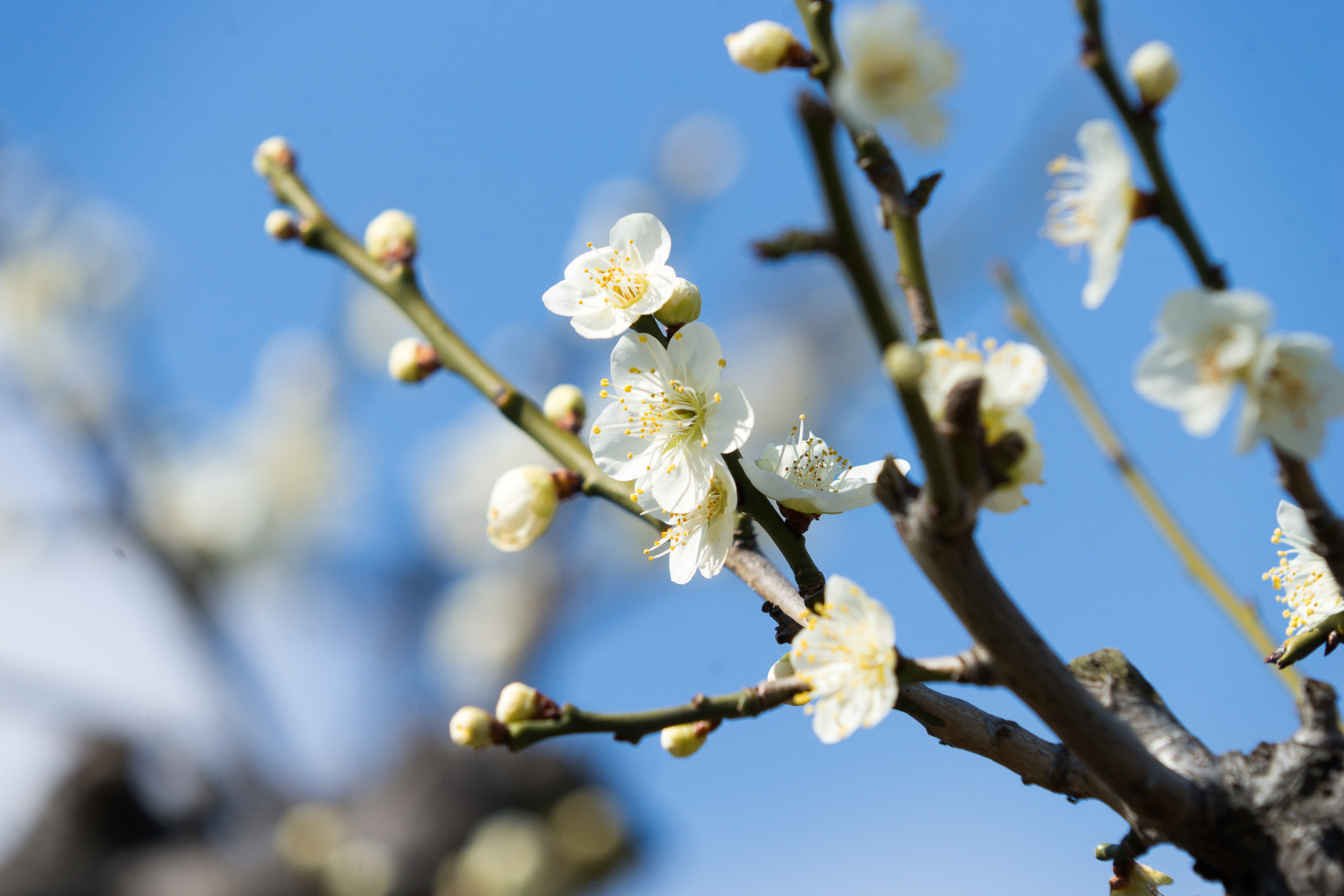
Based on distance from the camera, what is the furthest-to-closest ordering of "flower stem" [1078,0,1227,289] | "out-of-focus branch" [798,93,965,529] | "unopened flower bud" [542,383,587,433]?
"unopened flower bud" [542,383,587,433]
"flower stem" [1078,0,1227,289]
"out-of-focus branch" [798,93,965,529]

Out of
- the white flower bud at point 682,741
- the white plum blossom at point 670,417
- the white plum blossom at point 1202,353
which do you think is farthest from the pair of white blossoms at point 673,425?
the white plum blossom at point 1202,353

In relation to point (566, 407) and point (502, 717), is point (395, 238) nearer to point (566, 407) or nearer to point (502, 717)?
point (566, 407)

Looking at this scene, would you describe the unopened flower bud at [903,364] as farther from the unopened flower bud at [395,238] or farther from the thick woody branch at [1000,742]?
the unopened flower bud at [395,238]

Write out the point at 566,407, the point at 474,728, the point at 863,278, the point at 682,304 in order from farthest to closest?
the point at 566,407 < the point at 682,304 < the point at 474,728 < the point at 863,278

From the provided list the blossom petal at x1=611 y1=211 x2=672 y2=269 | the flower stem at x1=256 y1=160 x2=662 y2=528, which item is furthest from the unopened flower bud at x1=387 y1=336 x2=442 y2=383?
the blossom petal at x1=611 y1=211 x2=672 y2=269

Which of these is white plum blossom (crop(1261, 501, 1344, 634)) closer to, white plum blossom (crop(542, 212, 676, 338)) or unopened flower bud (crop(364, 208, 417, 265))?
white plum blossom (crop(542, 212, 676, 338))

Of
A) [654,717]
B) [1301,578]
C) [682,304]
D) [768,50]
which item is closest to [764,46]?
[768,50]
